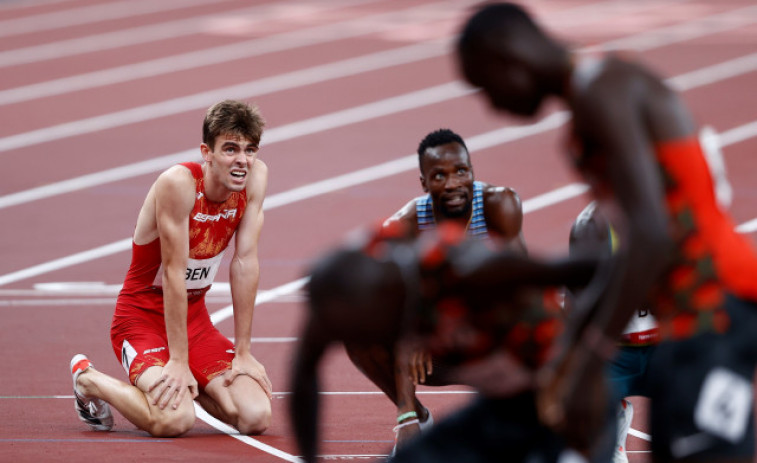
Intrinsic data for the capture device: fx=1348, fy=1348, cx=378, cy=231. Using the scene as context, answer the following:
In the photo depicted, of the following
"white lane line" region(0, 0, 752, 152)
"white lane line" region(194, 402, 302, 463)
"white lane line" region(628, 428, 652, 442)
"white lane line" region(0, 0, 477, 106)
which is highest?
"white lane line" region(0, 0, 477, 106)

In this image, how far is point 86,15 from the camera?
2017 cm

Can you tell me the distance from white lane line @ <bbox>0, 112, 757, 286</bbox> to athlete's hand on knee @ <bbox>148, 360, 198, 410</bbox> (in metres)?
3.93

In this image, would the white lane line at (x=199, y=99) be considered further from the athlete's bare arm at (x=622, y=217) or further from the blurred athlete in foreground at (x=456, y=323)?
the athlete's bare arm at (x=622, y=217)

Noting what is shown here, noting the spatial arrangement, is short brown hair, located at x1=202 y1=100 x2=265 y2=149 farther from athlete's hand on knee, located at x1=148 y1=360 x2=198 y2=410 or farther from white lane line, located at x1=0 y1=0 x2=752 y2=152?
white lane line, located at x1=0 y1=0 x2=752 y2=152

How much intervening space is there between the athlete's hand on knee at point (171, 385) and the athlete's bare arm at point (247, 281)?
0.23 m

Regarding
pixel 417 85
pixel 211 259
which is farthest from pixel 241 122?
pixel 417 85

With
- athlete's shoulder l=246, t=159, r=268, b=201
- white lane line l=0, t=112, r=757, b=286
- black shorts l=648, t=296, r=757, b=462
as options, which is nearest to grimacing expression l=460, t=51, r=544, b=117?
black shorts l=648, t=296, r=757, b=462

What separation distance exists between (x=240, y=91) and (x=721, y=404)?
12771 millimetres

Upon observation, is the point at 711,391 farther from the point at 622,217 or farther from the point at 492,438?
the point at 492,438

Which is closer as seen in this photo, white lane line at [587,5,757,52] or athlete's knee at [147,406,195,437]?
athlete's knee at [147,406,195,437]

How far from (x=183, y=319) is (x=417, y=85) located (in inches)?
404

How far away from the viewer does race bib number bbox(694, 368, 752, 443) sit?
322cm

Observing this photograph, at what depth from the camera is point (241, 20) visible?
19.6 meters

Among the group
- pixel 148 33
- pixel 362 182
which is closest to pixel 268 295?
pixel 362 182
